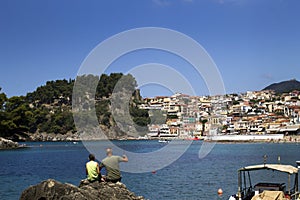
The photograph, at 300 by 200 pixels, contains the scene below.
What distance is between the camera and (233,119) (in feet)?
600

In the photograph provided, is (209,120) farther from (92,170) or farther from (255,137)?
(92,170)

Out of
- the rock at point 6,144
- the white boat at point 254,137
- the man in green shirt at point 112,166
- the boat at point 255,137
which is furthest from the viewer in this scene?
the white boat at point 254,137

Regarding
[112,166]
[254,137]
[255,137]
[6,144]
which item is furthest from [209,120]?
[112,166]

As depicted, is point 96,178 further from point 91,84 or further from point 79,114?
point 79,114

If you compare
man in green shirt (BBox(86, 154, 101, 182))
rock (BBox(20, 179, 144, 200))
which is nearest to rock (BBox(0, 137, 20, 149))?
man in green shirt (BBox(86, 154, 101, 182))

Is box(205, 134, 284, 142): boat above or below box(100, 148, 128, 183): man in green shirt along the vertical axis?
above

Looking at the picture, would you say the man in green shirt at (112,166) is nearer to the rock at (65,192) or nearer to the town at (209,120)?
the rock at (65,192)

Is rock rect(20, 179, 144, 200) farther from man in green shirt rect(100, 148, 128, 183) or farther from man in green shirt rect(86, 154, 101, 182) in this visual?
man in green shirt rect(100, 148, 128, 183)

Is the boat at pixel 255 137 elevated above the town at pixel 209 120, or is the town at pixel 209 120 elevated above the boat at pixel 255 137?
the town at pixel 209 120

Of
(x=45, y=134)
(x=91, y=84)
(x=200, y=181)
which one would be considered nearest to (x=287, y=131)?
(x=91, y=84)

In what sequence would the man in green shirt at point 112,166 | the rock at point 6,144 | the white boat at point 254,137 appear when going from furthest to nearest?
the white boat at point 254,137
the rock at point 6,144
the man in green shirt at point 112,166

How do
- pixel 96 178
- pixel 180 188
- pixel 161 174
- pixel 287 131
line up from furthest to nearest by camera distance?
pixel 287 131, pixel 161 174, pixel 180 188, pixel 96 178

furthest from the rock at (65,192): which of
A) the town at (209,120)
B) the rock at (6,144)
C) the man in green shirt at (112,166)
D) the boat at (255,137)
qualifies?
the boat at (255,137)

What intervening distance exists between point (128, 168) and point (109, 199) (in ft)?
119
